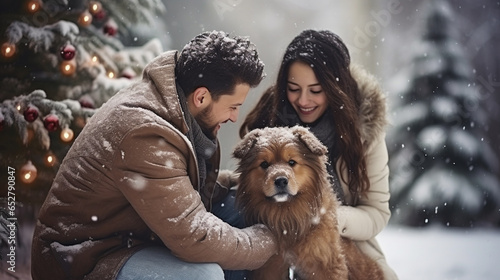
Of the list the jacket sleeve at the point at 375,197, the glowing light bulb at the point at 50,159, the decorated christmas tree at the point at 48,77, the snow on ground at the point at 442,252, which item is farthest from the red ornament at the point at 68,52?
the snow on ground at the point at 442,252

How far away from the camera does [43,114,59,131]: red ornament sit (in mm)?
3117

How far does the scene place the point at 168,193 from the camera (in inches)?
76.9

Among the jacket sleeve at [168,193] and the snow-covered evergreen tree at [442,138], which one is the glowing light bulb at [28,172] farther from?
the snow-covered evergreen tree at [442,138]

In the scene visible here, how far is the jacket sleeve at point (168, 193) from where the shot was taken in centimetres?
194

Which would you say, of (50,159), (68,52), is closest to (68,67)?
(68,52)

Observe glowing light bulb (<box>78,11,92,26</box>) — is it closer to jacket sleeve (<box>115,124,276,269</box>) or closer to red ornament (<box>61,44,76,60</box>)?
red ornament (<box>61,44,76,60</box>)

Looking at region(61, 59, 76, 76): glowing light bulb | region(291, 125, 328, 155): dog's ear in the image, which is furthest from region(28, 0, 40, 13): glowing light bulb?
region(291, 125, 328, 155): dog's ear

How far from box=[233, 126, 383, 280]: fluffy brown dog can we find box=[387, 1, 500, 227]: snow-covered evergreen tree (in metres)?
3.25

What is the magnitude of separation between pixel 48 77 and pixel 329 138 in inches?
73.0

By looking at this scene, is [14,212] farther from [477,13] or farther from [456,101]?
[477,13]

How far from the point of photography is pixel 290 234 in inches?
94.4

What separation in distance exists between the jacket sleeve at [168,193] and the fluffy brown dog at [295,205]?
0.40 metres

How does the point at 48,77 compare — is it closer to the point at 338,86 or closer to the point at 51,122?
the point at 51,122

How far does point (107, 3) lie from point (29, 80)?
0.74 m
